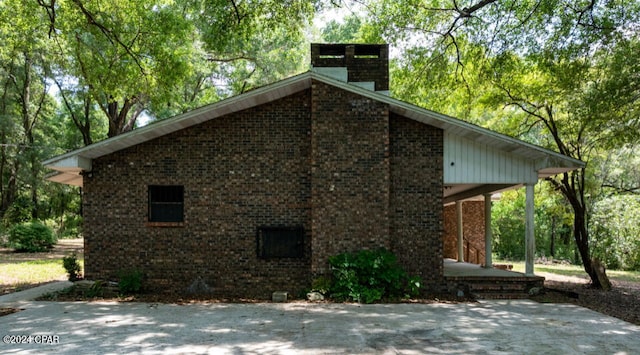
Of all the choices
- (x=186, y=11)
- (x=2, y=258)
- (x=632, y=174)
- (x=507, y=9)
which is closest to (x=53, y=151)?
(x=2, y=258)

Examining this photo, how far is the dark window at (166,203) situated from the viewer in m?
10.6

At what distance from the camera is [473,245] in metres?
18.1

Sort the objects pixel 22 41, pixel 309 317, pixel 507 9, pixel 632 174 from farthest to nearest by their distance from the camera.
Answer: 1. pixel 632 174
2. pixel 22 41
3. pixel 507 9
4. pixel 309 317

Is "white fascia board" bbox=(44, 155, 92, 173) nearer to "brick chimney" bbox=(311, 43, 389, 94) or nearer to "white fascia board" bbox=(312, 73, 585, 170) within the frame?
"white fascia board" bbox=(312, 73, 585, 170)

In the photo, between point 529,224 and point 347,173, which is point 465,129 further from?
point 529,224

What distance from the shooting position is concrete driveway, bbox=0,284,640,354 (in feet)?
20.4

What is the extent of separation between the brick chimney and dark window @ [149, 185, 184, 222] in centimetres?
468

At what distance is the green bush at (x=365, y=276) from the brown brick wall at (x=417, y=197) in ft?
2.15

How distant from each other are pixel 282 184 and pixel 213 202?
5.43 ft

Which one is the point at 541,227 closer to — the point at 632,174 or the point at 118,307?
the point at 632,174

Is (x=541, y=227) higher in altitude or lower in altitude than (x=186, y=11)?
lower

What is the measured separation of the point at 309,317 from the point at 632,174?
89.1ft

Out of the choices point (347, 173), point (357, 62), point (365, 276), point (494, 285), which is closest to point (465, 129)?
point (347, 173)

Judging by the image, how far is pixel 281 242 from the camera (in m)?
10.5
